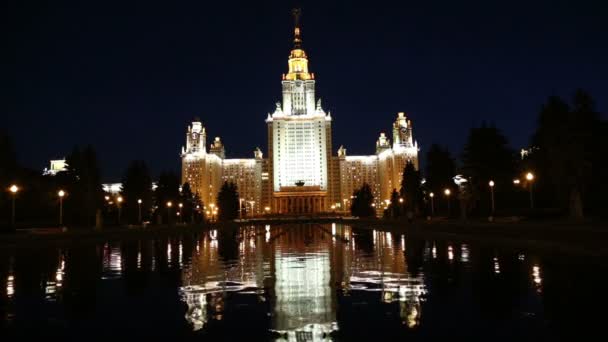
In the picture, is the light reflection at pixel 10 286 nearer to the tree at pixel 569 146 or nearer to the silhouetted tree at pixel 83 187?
the tree at pixel 569 146

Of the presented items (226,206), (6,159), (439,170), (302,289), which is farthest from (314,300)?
(226,206)

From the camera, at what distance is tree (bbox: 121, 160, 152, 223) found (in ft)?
242

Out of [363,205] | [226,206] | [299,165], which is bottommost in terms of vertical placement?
[363,205]

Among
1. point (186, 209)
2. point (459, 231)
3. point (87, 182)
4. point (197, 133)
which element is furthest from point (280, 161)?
point (459, 231)

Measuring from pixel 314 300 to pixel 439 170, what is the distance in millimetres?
64810

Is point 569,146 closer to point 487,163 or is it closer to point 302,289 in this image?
point 487,163

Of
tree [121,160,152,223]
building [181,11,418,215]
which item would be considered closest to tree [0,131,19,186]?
tree [121,160,152,223]

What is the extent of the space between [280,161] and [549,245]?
153m

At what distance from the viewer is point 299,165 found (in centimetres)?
17300

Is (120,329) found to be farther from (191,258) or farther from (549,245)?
(549,245)

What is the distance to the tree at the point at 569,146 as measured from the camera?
130 feet

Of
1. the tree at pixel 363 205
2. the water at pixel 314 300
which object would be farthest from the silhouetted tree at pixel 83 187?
the tree at pixel 363 205

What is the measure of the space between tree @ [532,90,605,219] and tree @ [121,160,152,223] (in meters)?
54.7

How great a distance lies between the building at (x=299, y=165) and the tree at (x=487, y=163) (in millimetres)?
105881
